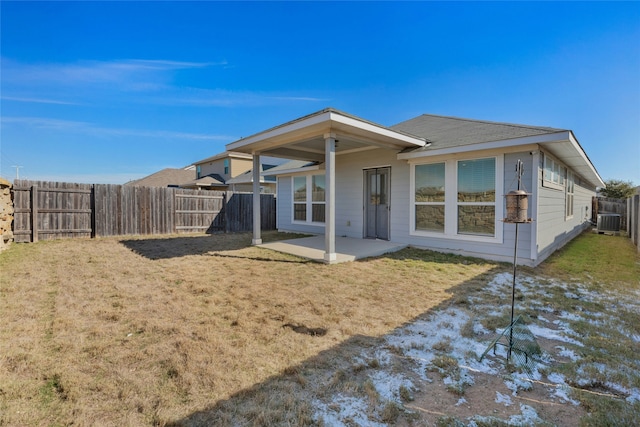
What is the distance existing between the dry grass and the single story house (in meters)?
0.99

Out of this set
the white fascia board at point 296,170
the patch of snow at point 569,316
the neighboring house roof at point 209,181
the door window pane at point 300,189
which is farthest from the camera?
the neighboring house roof at point 209,181

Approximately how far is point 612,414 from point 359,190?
24.2 feet

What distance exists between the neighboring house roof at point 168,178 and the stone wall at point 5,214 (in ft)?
62.4

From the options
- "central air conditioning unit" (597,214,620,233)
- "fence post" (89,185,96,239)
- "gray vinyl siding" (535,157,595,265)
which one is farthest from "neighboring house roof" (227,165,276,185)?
"central air conditioning unit" (597,214,620,233)

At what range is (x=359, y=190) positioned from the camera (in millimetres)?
8859

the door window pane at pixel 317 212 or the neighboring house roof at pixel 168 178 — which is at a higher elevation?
the neighboring house roof at pixel 168 178

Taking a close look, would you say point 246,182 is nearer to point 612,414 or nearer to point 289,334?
point 289,334

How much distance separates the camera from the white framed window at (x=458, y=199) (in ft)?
20.7

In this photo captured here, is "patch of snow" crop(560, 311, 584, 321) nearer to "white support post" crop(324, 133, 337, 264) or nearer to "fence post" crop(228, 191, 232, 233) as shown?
"white support post" crop(324, 133, 337, 264)

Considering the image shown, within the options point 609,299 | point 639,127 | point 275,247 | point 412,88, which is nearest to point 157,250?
point 275,247

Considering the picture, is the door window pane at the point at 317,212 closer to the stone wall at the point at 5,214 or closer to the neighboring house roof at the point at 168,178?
the stone wall at the point at 5,214

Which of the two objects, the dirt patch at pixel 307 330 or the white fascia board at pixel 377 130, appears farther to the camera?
the white fascia board at pixel 377 130

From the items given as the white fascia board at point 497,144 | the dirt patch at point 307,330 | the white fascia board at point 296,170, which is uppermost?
the white fascia board at point 296,170

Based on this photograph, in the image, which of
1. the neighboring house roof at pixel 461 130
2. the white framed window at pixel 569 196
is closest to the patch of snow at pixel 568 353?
the neighboring house roof at pixel 461 130
